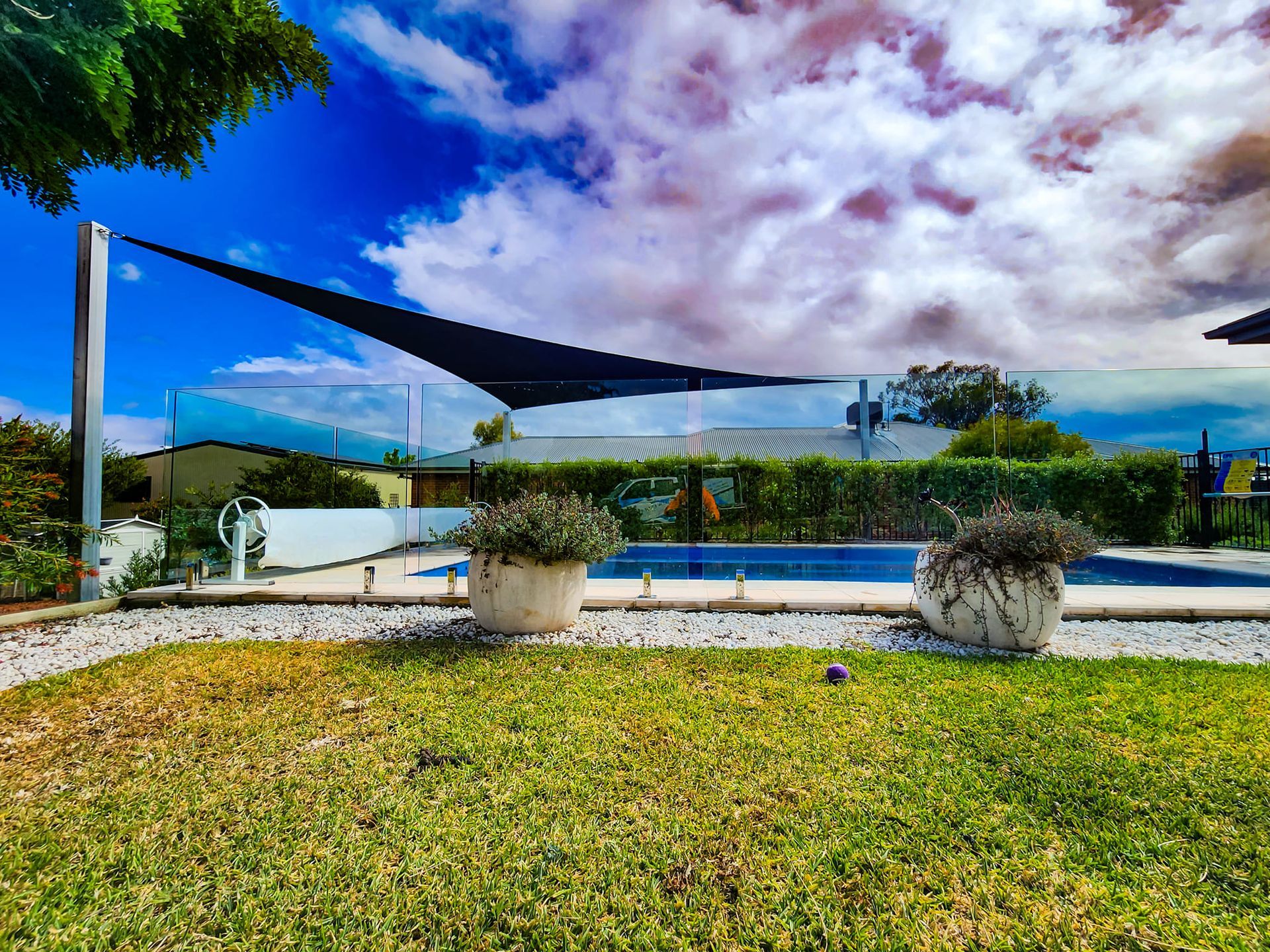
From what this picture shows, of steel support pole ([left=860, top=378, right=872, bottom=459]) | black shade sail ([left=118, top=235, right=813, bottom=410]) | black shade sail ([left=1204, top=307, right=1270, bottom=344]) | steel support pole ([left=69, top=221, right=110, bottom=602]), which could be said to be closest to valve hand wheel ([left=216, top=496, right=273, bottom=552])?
steel support pole ([left=69, top=221, right=110, bottom=602])

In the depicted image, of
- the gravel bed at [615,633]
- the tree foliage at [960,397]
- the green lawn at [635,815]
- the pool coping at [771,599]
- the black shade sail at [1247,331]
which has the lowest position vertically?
the gravel bed at [615,633]

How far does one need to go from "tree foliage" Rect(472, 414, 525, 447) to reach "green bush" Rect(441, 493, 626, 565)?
75.3 inches

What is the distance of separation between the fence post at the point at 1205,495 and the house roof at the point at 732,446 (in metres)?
3.17

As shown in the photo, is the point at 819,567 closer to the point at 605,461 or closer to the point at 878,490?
the point at 878,490

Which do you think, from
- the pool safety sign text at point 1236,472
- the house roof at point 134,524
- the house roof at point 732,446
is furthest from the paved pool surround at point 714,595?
the pool safety sign text at point 1236,472

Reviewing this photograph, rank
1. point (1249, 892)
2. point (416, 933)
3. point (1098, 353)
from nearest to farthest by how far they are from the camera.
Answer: point (416, 933) → point (1249, 892) → point (1098, 353)

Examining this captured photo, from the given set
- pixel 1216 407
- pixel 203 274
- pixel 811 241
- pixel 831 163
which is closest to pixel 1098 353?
pixel 1216 407

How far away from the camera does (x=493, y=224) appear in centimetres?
727

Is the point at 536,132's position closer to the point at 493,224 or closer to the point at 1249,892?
the point at 493,224

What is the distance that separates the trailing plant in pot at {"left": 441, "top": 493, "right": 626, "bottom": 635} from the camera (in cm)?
369

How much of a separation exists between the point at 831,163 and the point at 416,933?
7856 millimetres

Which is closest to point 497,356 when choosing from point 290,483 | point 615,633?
point 290,483

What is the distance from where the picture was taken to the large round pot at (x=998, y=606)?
11.3 ft

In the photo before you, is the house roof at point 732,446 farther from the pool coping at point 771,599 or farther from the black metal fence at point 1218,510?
the black metal fence at point 1218,510
